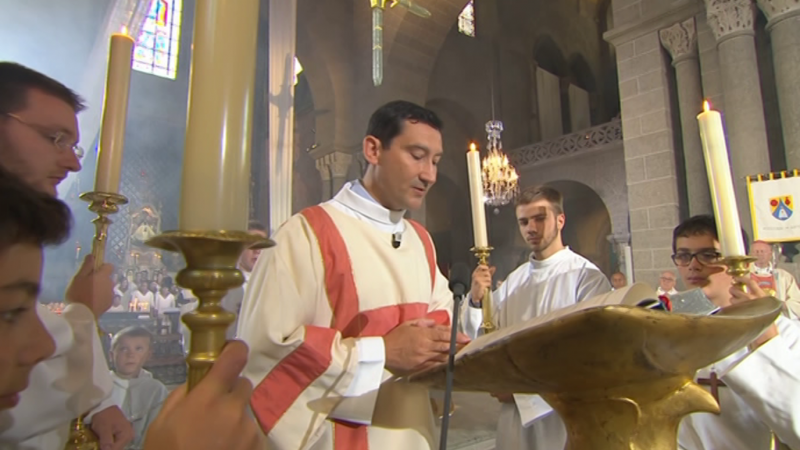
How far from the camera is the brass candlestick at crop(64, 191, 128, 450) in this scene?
40.8 inches

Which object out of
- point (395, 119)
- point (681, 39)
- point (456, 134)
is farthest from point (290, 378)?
point (456, 134)

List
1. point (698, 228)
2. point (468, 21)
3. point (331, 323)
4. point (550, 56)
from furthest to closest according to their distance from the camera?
point (550, 56), point (468, 21), point (698, 228), point (331, 323)

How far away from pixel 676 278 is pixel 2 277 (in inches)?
249

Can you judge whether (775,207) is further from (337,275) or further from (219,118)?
(219,118)

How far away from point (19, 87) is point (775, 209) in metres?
5.75

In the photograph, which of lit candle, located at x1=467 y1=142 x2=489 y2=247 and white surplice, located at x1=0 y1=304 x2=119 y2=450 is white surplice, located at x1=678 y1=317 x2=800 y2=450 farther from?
white surplice, located at x1=0 y1=304 x2=119 y2=450

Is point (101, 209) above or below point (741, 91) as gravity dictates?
below

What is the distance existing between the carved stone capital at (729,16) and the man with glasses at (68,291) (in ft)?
21.7

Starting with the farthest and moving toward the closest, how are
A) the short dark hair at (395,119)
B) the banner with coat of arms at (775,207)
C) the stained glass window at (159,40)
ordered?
the stained glass window at (159,40)
the banner with coat of arms at (775,207)
the short dark hair at (395,119)

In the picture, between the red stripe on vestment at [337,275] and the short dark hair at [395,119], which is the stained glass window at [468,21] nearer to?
the short dark hair at [395,119]

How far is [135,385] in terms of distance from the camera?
3049mm

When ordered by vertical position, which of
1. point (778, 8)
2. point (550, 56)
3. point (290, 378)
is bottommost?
point (290, 378)

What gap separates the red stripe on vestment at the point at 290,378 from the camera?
1069 millimetres

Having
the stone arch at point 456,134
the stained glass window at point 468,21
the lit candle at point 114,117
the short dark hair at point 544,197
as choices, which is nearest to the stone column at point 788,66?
the short dark hair at point 544,197
